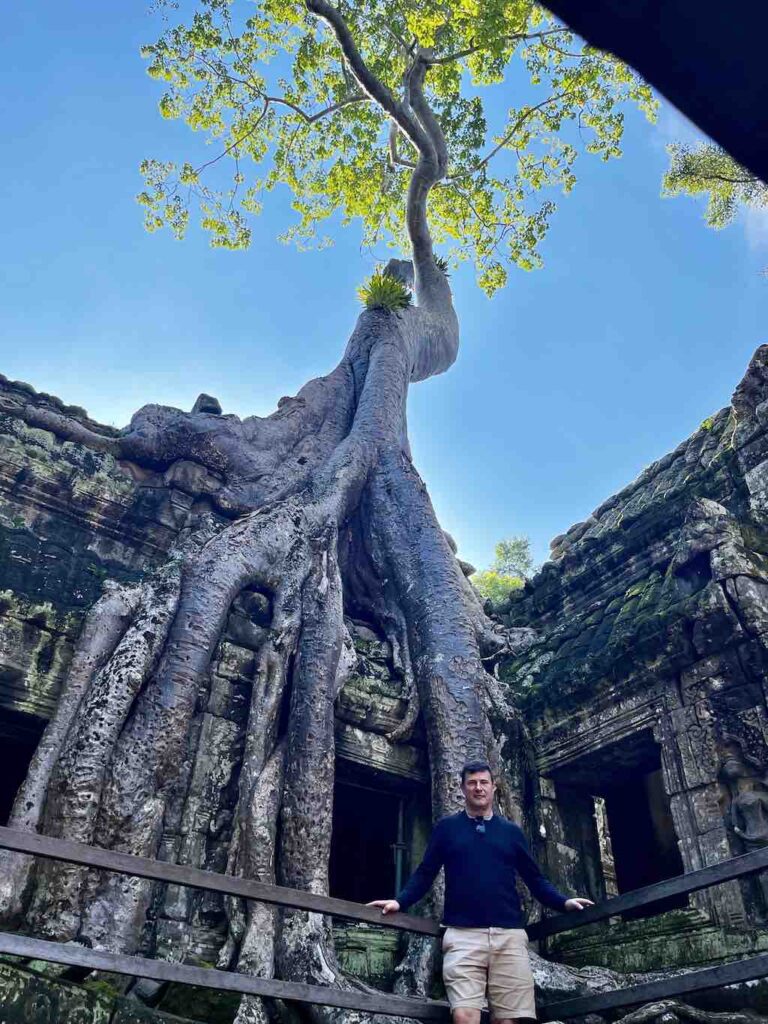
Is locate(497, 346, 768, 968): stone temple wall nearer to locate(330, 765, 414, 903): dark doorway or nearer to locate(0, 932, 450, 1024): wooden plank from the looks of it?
locate(330, 765, 414, 903): dark doorway

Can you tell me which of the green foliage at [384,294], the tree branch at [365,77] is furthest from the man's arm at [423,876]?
the tree branch at [365,77]

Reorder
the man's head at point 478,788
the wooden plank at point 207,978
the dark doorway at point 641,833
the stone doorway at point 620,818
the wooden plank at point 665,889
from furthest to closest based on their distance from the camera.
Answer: the dark doorway at point 641,833, the stone doorway at point 620,818, the man's head at point 478,788, the wooden plank at point 665,889, the wooden plank at point 207,978

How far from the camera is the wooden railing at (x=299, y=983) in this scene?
1.87 metres

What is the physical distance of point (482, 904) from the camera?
7.97ft

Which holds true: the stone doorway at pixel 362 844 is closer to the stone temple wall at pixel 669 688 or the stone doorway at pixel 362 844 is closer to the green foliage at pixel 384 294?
the stone temple wall at pixel 669 688

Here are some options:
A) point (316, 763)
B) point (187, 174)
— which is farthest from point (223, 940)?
point (187, 174)

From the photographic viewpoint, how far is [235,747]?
165 inches

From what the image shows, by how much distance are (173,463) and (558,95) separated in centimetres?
816

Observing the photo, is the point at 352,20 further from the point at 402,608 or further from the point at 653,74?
the point at 653,74

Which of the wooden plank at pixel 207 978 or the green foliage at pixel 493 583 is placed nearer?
the wooden plank at pixel 207 978

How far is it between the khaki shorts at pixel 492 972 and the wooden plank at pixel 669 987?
0.35 ft

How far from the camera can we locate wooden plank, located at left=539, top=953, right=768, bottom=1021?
74.6 inches

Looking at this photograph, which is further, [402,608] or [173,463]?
[173,463]

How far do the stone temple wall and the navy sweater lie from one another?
1689 mm
